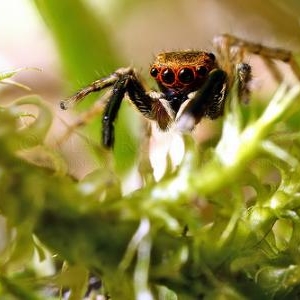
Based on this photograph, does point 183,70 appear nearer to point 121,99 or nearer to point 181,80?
point 181,80

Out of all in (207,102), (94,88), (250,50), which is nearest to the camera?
(207,102)

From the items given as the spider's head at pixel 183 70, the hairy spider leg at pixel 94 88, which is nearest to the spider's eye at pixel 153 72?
the spider's head at pixel 183 70

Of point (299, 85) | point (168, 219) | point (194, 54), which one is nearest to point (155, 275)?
point (168, 219)

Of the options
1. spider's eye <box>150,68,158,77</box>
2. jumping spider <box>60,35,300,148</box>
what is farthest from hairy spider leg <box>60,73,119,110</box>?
spider's eye <box>150,68,158,77</box>

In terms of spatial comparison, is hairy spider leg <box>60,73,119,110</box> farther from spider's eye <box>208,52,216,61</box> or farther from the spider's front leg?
spider's eye <box>208,52,216,61</box>

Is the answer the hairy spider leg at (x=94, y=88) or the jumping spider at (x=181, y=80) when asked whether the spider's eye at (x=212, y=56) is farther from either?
the hairy spider leg at (x=94, y=88)

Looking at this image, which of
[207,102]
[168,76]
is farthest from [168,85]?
[207,102]

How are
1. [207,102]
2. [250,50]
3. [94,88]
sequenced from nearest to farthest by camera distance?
[207,102] < [94,88] < [250,50]

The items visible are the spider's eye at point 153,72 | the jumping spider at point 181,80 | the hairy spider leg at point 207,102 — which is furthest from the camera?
the spider's eye at point 153,72
